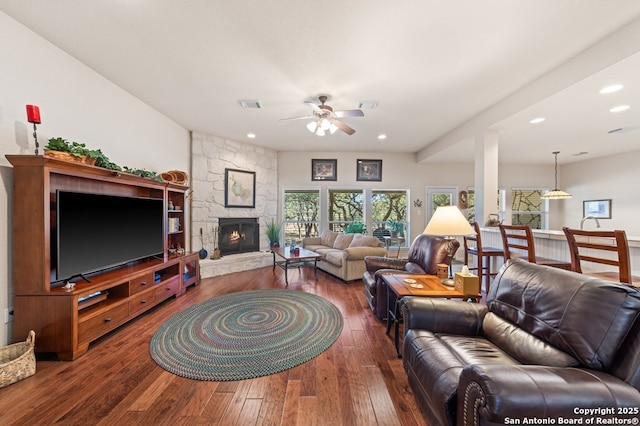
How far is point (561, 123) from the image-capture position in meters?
3.61

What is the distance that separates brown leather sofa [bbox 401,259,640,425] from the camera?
900 mm

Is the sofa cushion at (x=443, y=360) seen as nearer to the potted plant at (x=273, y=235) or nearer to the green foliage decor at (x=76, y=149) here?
Result: the green foliage decor at (x=76, y=149)

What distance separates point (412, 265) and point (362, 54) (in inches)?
95.5

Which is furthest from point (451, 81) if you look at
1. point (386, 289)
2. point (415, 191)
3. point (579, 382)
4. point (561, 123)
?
point (415, 191)

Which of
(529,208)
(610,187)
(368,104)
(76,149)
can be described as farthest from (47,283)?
(610,187)

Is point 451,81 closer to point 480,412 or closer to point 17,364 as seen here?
point 480,412

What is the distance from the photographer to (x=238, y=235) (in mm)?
5406

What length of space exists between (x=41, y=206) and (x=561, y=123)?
6251 mm

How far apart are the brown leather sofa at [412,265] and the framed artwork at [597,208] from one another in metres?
5.98

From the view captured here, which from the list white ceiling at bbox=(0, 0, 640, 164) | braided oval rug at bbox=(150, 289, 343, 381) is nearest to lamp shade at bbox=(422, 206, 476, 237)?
braided oval rug at bbox=(150, 289, 343, 381)

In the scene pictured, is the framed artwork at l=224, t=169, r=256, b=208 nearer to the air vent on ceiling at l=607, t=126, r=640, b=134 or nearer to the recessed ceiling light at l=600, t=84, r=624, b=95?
the recessed ceiling light at l=600, t=84, r=624, b=95

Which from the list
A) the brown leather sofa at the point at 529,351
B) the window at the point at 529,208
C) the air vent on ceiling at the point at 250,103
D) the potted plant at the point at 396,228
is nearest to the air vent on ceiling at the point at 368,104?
the air vent on ceiling at the point at 250,103

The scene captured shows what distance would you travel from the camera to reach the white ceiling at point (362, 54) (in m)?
1.89

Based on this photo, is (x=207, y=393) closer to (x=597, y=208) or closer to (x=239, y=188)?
(x=239, y=188)
